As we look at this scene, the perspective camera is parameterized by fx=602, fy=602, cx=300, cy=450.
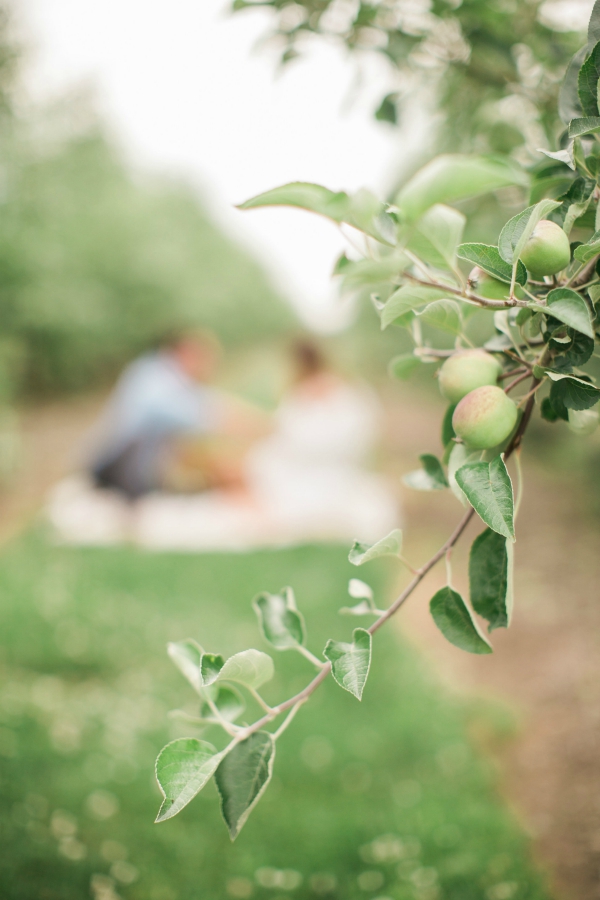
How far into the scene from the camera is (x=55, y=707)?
7.44ft

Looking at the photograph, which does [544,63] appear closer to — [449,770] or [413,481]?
[413,481]

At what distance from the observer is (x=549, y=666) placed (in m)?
2.94

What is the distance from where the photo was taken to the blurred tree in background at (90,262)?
19.9 feet

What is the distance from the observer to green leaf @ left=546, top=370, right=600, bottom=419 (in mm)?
591

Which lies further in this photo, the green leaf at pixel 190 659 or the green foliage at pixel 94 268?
the green foliage at pixel 94 268

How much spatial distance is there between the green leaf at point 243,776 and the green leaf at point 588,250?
568 mm

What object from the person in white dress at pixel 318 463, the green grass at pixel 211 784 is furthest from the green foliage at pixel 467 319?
the person in white dress at pixel 318 463

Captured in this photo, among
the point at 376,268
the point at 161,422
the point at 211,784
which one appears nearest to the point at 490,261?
the point at 376,268

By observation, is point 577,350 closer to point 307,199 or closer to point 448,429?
point 448,429

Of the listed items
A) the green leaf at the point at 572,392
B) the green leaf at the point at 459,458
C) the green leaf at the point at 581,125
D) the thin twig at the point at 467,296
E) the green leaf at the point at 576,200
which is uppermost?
the green leaf at the point at 581,125

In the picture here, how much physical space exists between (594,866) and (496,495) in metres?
1.60

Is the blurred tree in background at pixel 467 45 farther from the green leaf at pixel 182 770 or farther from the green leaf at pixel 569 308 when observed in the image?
the green leaf at pixel 182 770

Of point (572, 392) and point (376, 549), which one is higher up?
point (572, 392)

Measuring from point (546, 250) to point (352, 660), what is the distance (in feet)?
1.44
